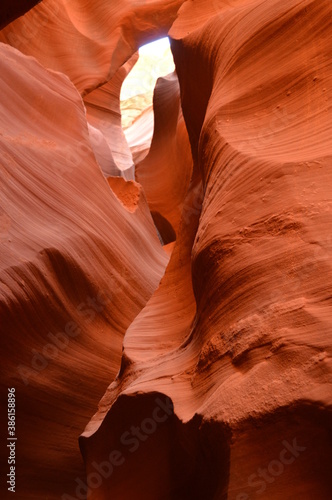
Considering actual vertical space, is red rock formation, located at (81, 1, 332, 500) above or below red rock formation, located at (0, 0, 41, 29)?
below

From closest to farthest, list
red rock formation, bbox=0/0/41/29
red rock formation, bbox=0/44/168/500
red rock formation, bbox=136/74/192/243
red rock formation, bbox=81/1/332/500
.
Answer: red rock formation, bbox=81/1/332/500 < red rock formation, bbox=0/0/41/29 < red rock formation, bbox=0/44/168/500 < red rock formation, bbox=136/74/192/243

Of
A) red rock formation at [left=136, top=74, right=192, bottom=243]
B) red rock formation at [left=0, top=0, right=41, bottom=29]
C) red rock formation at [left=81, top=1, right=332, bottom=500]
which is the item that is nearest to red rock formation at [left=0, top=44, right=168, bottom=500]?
red rock formation at [left=81, top=1, right=332, bottom=500]

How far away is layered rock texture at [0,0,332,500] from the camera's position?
1.75 m

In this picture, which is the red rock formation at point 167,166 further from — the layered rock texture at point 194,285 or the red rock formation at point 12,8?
the red rock formation at point 12,8

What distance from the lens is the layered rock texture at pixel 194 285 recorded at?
5.75ft

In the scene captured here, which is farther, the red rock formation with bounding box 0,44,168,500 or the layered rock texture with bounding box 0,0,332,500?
the red rock formation with bounding box 0,44,168,500

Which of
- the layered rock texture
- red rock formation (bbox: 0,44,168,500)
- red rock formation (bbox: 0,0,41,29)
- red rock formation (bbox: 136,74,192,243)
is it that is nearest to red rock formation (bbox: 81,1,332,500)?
the layered rock texture

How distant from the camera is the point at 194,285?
8.38ft

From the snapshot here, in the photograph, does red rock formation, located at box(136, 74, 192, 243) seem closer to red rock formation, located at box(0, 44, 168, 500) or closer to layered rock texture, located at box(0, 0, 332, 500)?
layered rock texture, located at box(0, 0, 332, 500)

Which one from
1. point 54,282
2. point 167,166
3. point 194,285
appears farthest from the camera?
point 167,166

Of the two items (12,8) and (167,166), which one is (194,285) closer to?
(12,8)

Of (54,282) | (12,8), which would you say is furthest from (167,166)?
(12,8)

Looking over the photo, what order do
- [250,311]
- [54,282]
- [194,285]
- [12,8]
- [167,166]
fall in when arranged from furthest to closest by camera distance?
[167,166] < [54,282] < [12,8] < [194,285] < [250,311]

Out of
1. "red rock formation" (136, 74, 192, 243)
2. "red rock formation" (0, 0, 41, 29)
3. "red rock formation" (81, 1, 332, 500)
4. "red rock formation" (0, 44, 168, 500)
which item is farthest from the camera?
"red rock formation" (136, 74, 192, 243)
